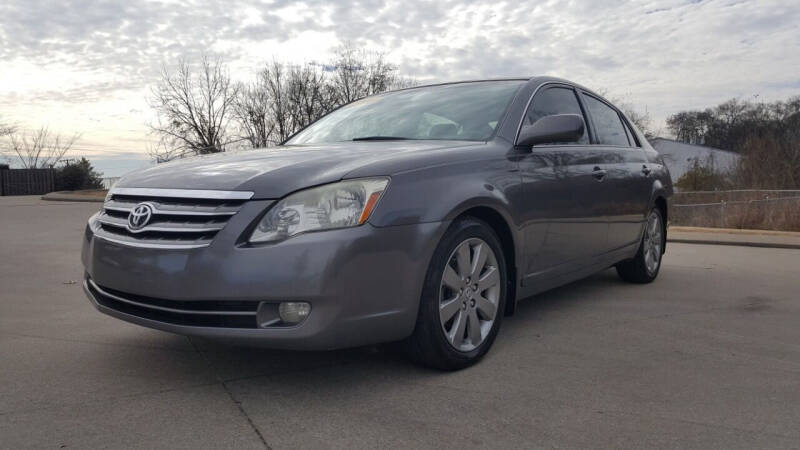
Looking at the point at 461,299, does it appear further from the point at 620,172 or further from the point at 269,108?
the point at 269,108

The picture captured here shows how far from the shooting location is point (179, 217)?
2900mm

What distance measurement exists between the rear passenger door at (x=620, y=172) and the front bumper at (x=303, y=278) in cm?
253

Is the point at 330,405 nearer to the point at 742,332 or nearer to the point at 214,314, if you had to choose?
the point at 214,314

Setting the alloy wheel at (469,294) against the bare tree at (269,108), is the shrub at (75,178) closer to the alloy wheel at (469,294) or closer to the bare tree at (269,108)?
the bare tree at (269,108)

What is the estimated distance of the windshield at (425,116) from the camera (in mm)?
4031

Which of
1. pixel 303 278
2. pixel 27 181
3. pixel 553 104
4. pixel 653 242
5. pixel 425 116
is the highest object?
pixel 553 104

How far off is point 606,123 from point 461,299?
9.10ft

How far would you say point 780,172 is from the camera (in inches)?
934

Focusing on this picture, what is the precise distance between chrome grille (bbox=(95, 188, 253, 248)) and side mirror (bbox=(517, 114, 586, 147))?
175cm

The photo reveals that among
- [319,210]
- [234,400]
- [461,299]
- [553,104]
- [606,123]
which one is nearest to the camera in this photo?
[319,210]

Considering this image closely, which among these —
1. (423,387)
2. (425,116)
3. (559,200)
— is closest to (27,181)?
(425,116)

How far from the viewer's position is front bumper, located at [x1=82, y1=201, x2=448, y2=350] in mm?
2729

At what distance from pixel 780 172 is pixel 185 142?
27851mm

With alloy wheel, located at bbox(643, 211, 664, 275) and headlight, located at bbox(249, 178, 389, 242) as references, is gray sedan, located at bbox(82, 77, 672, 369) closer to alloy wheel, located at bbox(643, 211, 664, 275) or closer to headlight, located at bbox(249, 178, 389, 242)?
headlight, located at bbox(249, 178, 389, 242)
